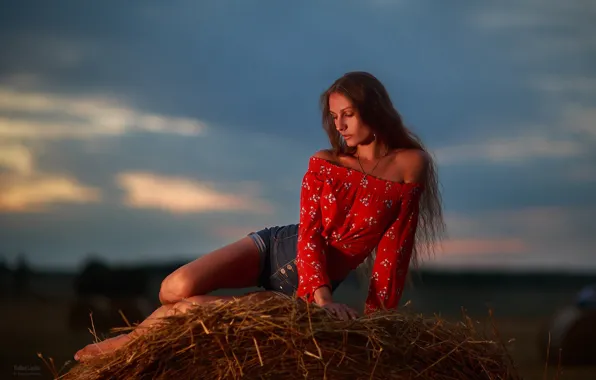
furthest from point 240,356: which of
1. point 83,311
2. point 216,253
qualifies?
point 83,311

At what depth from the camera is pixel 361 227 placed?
13.0ft

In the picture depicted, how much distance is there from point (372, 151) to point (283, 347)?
1.35 m

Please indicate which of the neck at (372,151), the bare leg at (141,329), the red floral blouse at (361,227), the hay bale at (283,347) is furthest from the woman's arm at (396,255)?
the bare leg at (141,329)

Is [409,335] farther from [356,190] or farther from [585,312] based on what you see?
[585,312]

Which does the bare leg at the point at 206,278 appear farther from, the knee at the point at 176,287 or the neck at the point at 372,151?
the neck at the point at 372,151

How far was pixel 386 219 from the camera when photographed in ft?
13.0

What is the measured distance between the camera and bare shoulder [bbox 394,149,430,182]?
4.05m

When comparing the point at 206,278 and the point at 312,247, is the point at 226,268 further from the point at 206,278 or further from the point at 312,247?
the point at 312,247

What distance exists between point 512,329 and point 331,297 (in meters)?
10.4

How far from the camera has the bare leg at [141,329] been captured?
3340 millimetres

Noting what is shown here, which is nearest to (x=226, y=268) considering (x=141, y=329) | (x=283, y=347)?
(x=141, y=329)

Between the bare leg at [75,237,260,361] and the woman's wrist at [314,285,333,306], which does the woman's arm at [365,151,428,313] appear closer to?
the woman's wrist at [314,285,333,306]

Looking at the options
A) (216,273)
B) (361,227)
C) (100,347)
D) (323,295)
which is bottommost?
(100,347)

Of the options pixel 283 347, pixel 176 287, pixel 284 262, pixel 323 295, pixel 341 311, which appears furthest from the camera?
pixel 284 262
